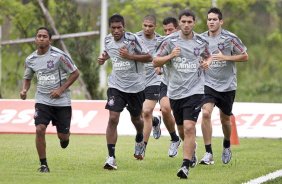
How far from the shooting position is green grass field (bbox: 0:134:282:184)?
46.3ft

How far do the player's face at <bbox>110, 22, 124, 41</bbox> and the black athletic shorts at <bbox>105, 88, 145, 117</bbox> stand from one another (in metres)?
0.84

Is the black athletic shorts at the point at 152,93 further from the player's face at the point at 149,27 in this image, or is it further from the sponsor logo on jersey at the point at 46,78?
the sponsor logo on jersey at the point at 46,78

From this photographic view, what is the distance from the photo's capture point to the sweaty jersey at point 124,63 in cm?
1579

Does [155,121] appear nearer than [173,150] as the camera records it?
No

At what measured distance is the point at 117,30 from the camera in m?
15.6

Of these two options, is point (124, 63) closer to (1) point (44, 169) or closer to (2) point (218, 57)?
(2) point (218, 57)

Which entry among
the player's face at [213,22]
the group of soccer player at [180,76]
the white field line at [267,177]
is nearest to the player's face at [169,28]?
the group of soccer player at [180,76]

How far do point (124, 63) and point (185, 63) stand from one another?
1.54 metres

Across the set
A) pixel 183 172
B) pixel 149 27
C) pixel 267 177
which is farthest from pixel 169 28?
pixel 183 172

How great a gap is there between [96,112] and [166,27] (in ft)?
20.0

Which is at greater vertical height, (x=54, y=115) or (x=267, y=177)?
(x=54, y=115)

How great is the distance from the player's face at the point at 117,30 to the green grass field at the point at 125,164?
6.69 ft

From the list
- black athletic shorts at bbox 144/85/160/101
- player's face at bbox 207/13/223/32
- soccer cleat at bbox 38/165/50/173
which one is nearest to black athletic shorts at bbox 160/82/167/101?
black athletic shorts at bbox 144/85/160/101

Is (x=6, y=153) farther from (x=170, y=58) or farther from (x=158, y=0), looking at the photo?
(x=158, y=0)
